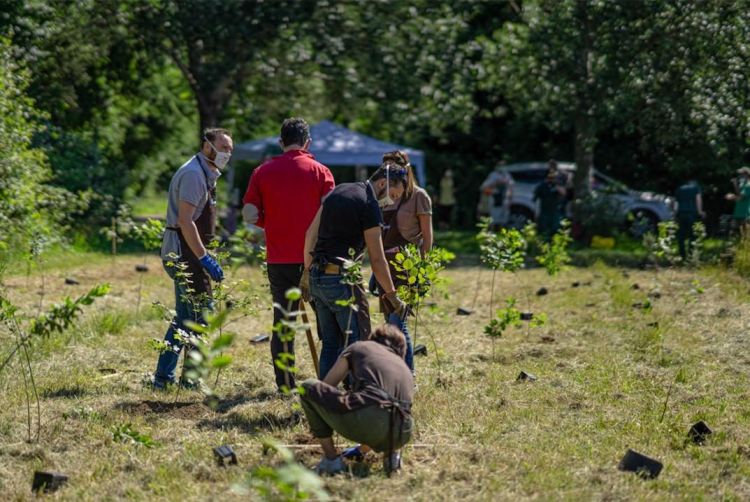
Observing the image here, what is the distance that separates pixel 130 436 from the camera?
5.77m

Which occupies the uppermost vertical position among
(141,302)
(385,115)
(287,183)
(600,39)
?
(600,39)

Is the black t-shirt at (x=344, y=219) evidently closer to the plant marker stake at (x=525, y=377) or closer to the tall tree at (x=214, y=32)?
the plant marker stake at (x=525, y=377)

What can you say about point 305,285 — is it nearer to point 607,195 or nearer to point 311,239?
point 311,239

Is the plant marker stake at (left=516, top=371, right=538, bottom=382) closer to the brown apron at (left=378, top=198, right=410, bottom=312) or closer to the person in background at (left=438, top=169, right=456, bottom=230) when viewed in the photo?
the brown apron at (left=378, top=198, right=410, bottom=312)

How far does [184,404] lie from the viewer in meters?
6.80

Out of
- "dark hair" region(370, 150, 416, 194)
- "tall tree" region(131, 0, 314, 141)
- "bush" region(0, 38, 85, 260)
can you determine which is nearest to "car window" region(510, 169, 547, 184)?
"tall tree" region(131, 0, 314, 141)

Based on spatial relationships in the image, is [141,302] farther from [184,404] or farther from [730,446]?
[730,446]

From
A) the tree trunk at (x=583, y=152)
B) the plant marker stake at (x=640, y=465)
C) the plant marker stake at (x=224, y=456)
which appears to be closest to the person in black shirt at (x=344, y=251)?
the plant marker stake at (x=224, y=456)

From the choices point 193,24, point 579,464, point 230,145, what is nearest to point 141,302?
point 230,145

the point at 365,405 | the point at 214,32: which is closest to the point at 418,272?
the point at 365,405

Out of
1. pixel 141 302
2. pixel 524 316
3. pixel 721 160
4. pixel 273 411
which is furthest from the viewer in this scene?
pixel 721 160

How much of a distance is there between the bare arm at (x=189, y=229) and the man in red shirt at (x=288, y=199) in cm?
44

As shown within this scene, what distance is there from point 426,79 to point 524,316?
13.4 metres

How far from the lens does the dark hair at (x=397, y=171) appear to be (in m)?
6.33
